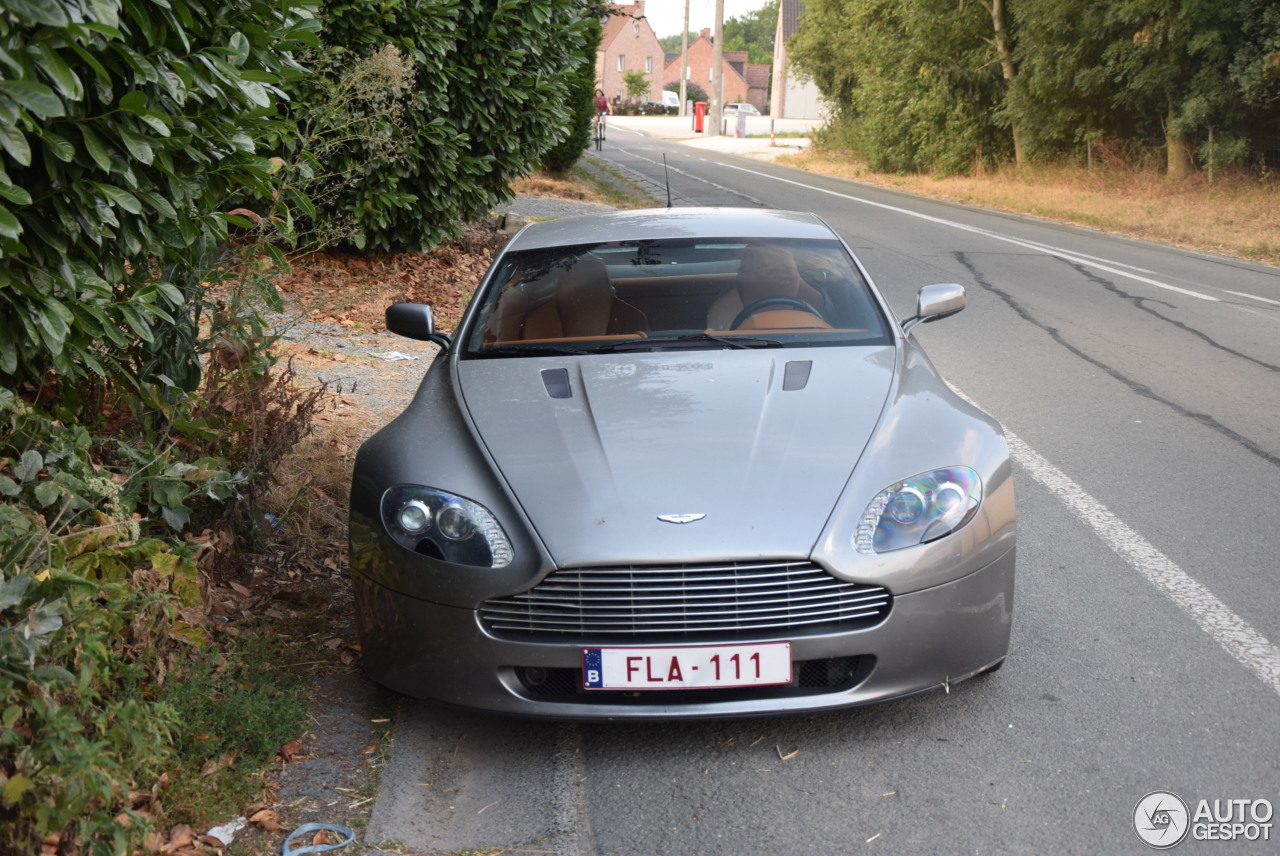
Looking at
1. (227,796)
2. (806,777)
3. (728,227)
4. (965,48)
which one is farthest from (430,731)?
(965,48)

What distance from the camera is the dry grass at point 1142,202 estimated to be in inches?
746

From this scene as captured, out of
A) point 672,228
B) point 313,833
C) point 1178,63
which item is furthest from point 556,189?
point 313,833

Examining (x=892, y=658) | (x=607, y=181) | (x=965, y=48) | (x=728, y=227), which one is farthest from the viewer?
(x=965, y=48)

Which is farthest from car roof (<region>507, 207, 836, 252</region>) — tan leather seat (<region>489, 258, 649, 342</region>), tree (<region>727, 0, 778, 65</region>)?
tree (<region>727, 0, 778, 65</region>)

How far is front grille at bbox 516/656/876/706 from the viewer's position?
3.28 meters

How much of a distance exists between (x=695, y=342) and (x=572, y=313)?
1.96 feet

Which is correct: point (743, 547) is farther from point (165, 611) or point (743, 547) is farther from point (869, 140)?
point (869, 140)

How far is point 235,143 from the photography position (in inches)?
147

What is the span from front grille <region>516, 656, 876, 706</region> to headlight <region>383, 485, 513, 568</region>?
0.34 metres

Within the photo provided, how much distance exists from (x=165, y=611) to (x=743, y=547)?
63.3 inches

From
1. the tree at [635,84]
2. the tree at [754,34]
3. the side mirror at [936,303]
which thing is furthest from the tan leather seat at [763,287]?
the tree at [754,34]

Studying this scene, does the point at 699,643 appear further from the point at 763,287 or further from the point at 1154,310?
the point at 1154,310

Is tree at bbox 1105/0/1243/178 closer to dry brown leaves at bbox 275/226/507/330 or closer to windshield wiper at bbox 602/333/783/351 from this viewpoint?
dry brown leaves at bbox 275/226/507/330

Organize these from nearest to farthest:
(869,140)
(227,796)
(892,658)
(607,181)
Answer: (227,796)
(892,658)
(607,181)
(869,140)
